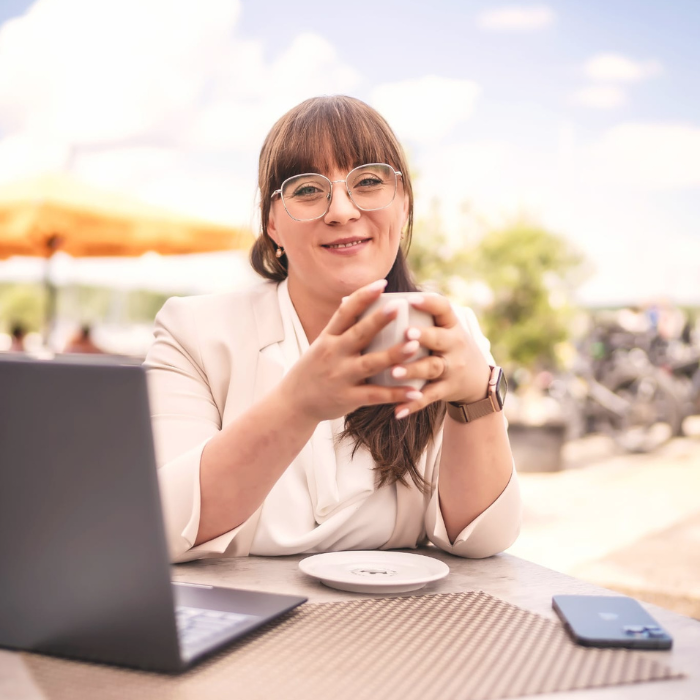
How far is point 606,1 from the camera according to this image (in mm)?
19406

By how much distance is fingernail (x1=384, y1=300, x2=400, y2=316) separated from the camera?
853mm

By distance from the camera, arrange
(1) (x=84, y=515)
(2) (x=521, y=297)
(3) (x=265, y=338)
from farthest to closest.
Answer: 1. (2) (x=521, y=297)
2. (3) (x=265, y=338)
3. (1) (x=84, y=515)

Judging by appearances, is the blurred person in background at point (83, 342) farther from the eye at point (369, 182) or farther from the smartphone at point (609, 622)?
the smartphone at point (609, 622)

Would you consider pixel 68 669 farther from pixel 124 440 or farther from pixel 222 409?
pixel 222 409

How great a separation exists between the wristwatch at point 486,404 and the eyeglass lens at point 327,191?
0.47 metres

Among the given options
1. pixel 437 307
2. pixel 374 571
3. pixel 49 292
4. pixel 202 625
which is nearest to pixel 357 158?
pixel 437 307

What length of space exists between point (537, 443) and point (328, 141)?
541cm

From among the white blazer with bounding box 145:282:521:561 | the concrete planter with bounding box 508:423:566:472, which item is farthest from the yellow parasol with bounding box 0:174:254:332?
the white blazer with bounding box 145:282:521:561

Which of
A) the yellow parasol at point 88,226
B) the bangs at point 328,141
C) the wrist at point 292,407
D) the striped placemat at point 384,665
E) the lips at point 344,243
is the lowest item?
the striped placemat at point 384,665

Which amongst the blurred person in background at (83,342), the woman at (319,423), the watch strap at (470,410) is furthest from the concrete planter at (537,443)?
the watch strap at (470,410)

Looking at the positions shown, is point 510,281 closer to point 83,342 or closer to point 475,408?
point 83,342

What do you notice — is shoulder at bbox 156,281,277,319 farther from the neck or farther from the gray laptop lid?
the gray laptop lid

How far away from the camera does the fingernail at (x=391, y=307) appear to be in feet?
2.80

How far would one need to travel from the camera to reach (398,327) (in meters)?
0.87
